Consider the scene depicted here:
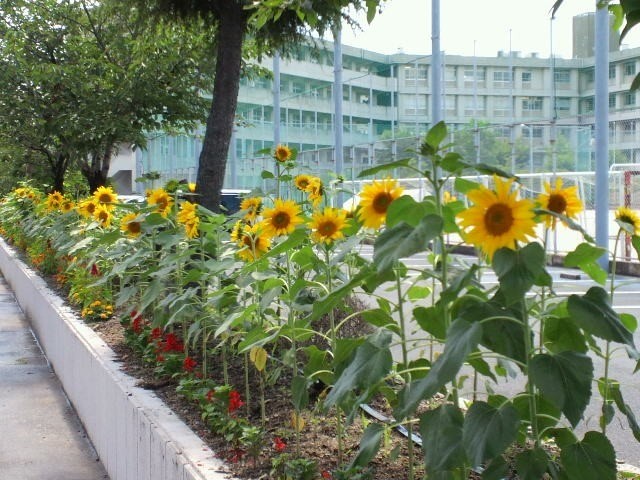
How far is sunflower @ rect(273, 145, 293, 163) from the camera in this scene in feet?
17.6

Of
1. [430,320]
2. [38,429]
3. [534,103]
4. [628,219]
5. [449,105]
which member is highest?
[449,105]

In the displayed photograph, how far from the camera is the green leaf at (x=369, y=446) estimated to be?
2.57 metres

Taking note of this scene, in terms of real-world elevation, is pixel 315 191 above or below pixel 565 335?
above

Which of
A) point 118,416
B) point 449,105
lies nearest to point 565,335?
point 118,416

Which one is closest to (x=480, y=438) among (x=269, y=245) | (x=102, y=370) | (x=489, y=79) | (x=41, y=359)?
(x=269, y=245)

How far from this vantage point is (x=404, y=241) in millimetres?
2158

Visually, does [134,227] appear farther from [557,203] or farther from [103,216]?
[557,203]

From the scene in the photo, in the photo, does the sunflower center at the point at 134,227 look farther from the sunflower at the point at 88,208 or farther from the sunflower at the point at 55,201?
the sunflower at the point at 55,201

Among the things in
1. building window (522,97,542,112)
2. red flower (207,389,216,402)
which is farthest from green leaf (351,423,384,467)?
building window (522,97,542,112)

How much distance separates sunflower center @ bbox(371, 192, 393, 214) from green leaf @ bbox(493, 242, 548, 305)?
0.66 metres

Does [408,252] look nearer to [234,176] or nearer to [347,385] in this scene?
[347,385]

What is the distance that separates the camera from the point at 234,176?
1369 inches

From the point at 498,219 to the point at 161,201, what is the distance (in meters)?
4.09

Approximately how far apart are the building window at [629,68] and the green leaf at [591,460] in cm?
2499
